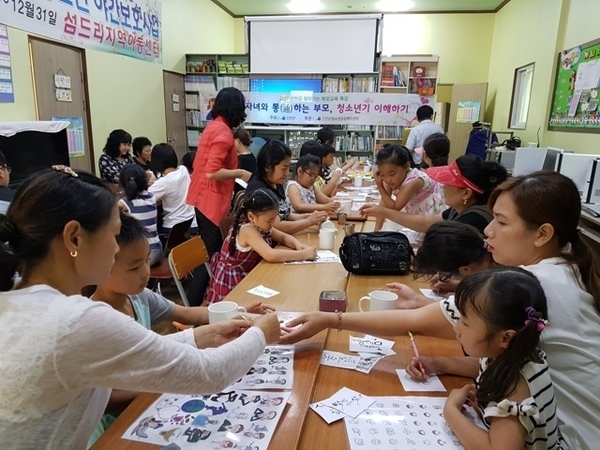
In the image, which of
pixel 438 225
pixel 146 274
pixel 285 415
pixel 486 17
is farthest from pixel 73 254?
pixel 486 17

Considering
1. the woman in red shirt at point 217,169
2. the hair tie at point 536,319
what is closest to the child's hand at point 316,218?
the woman in red shirt at point 217,169

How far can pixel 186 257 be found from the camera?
2270 mm

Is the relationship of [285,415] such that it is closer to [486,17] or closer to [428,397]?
A: [428,397]

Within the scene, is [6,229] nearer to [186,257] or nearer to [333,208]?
[186,257]

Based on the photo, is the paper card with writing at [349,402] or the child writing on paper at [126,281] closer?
the paper card with writing at [349,402]

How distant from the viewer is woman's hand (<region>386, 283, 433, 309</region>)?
61.7 inches

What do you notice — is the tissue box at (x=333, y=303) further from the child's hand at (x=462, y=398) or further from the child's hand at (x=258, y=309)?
the child's hand at (x=462, y=398)

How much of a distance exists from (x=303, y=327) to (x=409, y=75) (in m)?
7.51

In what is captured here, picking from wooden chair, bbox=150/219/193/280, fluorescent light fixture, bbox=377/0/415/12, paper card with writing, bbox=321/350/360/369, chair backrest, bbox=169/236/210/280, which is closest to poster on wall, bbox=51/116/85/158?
wooden chair, bbox=150/219/193/280

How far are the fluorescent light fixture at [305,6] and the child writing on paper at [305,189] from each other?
5.68m

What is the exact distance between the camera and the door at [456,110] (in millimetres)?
7949

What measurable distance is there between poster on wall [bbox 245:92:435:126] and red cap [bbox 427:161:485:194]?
4.02 metres

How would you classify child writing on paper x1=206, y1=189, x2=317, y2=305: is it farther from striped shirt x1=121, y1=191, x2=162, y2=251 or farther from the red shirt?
striped shirt x1=121, y1=191, x2=162, y2=251

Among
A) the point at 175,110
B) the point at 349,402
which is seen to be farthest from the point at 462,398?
the point at 175,110
